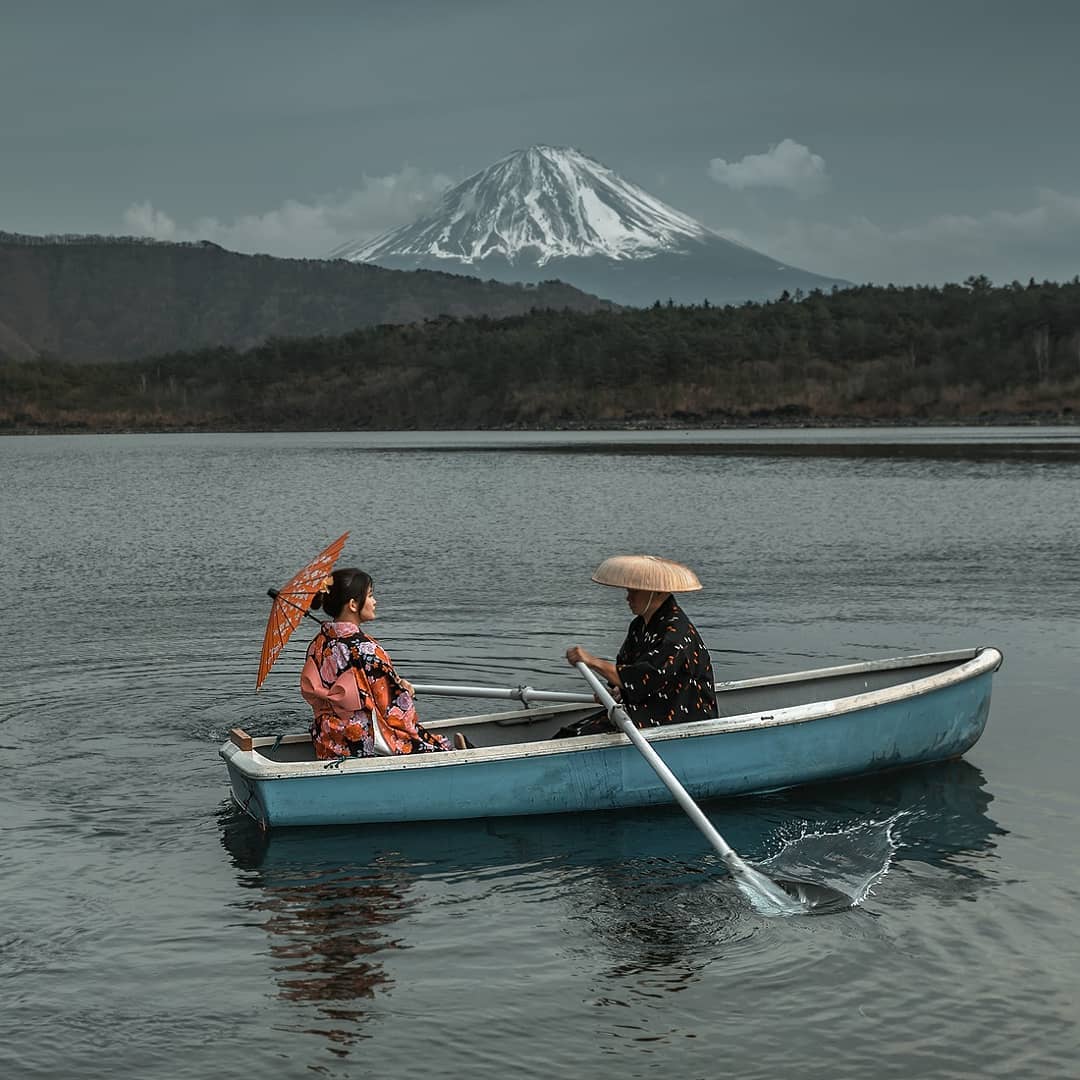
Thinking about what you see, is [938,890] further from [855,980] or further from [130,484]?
[130,484]

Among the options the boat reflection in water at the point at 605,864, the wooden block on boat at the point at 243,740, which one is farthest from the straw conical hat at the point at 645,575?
the wooden block on boat at the point at 243,740

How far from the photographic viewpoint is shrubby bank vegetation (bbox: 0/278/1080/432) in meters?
105

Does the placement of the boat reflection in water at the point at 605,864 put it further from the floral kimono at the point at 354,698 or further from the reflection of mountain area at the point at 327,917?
the floral kimono at the point at 354,698

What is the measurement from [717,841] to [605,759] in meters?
1.13

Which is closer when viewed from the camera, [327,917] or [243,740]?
[327,917]

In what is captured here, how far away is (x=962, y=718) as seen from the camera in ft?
34.8

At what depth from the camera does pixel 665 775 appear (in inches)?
357

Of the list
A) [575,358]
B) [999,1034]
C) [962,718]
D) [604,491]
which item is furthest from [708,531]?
[575,358]

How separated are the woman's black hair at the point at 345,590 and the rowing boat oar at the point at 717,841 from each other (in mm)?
1480

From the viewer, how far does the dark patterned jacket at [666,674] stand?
372 inches

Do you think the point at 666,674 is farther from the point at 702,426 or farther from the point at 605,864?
the point at 702,426

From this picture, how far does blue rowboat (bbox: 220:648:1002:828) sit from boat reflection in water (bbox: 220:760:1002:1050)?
160mm

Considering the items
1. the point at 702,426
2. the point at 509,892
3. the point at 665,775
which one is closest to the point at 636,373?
the point at 702,426

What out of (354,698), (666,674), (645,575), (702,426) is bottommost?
(354,698)
